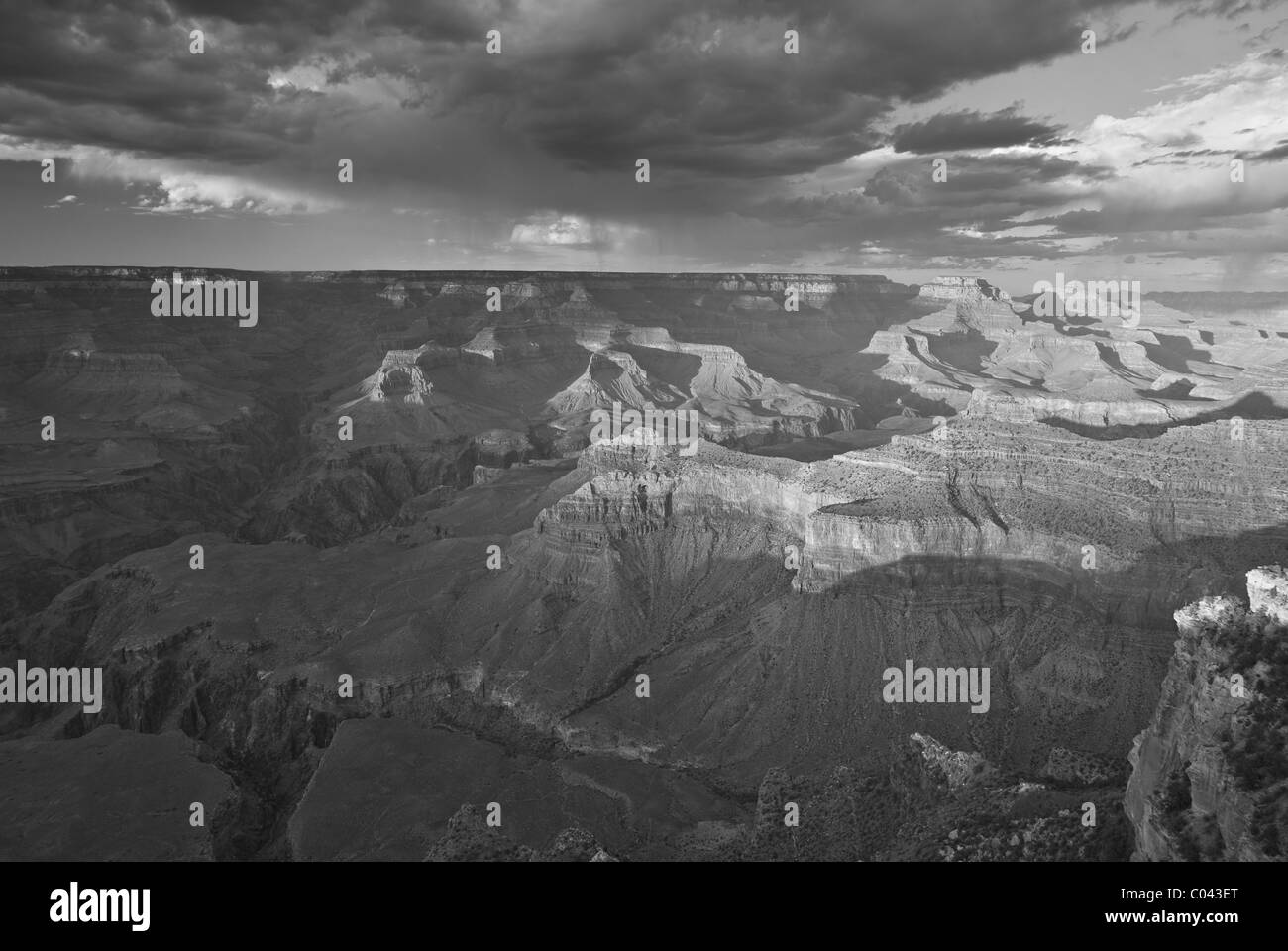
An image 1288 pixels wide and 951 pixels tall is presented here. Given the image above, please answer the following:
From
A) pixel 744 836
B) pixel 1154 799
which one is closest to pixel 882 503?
pixel 744 836

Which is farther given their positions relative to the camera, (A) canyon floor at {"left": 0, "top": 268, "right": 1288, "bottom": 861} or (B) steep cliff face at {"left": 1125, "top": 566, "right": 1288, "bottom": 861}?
(A) canyon floor at {"left": 0, "top": 268, "right": 1288, "bottom": 861}

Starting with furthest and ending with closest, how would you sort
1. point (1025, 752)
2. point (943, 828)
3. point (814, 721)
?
point (814, 721)
point (1025, 752)
point (943, 828)

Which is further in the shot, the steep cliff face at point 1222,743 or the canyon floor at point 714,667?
the canyon floor at point 714,667

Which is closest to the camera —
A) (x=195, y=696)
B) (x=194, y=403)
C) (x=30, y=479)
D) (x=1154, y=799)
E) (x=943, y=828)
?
(x=1154, y=799)

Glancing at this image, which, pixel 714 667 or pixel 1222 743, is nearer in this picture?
pixel 1222 743

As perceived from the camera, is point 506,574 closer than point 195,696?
No

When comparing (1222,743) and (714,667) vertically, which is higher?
(1222,743)

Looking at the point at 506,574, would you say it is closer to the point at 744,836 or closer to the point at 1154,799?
the point at 744,836

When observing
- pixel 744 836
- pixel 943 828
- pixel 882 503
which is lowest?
pixel 744 836
